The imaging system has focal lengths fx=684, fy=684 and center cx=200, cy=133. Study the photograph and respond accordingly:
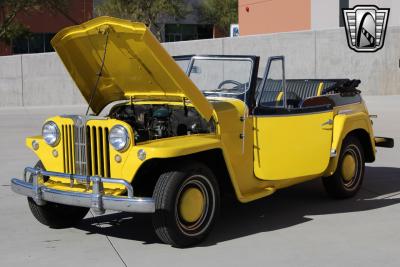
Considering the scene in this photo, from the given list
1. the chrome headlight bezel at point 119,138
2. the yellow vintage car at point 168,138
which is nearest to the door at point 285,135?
the yellow vintage car at point 168,138

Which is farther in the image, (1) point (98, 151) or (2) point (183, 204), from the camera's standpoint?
(1) point (98, 151)

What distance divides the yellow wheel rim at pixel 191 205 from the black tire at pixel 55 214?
1385mm

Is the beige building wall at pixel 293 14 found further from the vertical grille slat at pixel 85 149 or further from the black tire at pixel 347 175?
the vertical grille slat at pixel 85 149

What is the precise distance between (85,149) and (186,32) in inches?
1929

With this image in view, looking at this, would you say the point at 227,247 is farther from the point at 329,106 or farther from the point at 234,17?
the point at 234,17

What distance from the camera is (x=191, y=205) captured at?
5609mm

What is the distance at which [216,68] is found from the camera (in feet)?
22.2

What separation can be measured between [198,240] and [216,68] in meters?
1.87

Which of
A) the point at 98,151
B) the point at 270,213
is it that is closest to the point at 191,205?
the point at 98,151

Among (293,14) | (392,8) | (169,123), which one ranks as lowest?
(169,123)

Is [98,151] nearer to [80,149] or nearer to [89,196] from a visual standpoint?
[80,149]

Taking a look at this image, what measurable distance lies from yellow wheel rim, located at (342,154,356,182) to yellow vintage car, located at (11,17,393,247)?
0.60 feet

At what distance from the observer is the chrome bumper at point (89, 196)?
525cm

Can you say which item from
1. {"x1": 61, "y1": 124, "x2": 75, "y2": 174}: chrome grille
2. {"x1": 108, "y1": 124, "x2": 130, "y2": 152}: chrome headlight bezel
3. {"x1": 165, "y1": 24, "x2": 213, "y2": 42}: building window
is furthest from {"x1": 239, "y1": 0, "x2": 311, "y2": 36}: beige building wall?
{"x1": 108, "y1": 124, "x2": 130, "y2": 152}: chrome headlight bezel
